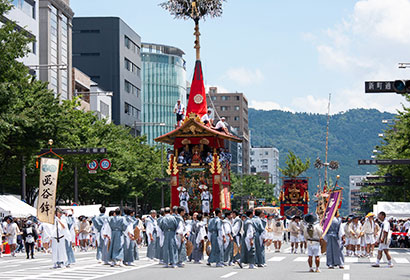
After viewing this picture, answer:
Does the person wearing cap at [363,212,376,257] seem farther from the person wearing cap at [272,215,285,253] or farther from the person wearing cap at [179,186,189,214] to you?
the person wearing cap at [179,186,189,214]

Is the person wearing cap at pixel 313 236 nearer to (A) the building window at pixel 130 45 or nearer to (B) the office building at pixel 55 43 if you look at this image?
(B) the office building at pixel 55 43

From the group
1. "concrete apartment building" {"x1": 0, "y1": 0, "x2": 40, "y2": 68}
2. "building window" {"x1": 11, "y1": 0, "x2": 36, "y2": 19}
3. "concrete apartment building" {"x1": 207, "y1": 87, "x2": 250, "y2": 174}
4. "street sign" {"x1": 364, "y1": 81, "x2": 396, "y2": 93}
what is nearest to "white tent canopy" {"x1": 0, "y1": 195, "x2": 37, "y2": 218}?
"concrete apartment building" {"x1": 0, "y1": 0, "x2": 40, "y2": 68}

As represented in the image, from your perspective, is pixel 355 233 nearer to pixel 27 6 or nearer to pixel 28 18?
pixel 28 18

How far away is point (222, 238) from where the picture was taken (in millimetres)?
25359

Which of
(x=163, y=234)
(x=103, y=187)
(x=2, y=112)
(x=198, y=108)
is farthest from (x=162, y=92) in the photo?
(x=163, y=234)

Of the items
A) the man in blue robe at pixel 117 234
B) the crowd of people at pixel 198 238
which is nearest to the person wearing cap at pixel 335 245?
the crowd of people at pixel 198 238

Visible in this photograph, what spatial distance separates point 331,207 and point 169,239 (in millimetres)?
5316

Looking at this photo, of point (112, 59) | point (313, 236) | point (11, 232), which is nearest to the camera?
point (313, 236)

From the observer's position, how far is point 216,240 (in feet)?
83.9

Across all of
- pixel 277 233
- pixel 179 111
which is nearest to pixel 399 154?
pixel 179 111

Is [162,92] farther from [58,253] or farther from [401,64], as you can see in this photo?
[58,253]

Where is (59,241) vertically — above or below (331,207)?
below

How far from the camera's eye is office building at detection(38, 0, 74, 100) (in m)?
69.7

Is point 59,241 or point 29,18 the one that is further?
point 29,18
